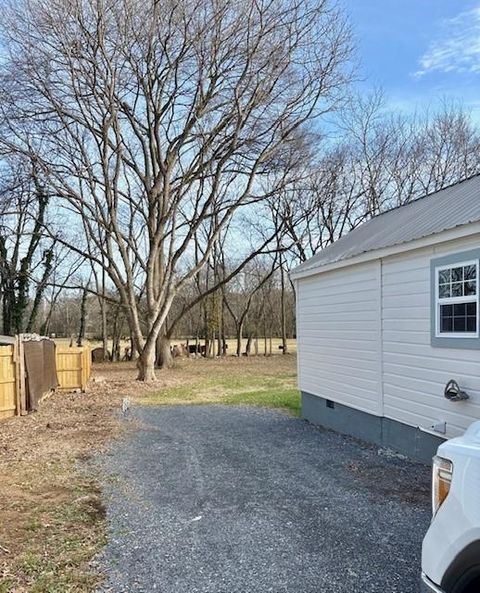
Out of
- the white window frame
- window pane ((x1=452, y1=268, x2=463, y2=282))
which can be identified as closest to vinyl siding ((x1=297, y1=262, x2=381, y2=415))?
the white window frame

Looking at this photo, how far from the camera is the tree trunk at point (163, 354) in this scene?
20047 mm

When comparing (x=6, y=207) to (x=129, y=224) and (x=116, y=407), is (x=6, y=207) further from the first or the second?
(x=116, y=407)

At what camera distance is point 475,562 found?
159 cm

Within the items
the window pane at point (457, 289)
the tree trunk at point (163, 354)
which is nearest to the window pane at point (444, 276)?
the window pane at point (457, 289)

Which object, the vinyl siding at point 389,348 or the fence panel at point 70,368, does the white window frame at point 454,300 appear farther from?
the fence panel at point 70,368

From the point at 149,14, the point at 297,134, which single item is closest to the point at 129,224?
the point at 297,134

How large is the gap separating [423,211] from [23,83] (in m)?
11.7

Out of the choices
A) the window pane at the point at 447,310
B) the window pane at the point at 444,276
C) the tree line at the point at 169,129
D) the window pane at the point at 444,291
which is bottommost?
the window pane at the point at 447,310

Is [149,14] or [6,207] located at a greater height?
[149,14]

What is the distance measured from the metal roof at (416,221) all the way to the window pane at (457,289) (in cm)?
58

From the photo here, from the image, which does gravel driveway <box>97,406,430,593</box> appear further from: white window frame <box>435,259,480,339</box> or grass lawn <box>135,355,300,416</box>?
grass lawn <box>135,355,300,416</box>

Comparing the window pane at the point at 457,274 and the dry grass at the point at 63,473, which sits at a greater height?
the window pane at the point at 457,274

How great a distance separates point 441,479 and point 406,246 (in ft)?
14.7

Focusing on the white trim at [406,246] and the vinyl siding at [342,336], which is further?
the vinyl siding at [342,336]
